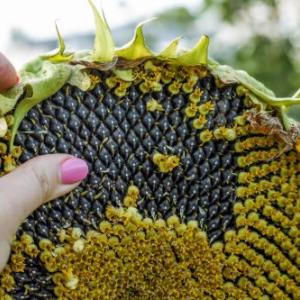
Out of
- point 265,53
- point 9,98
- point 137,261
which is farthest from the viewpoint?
point 265,53

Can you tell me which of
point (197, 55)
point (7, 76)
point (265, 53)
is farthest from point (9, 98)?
point (265, 53)

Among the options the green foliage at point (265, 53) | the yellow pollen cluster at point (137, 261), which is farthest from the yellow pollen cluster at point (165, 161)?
the green foliage at point (265, 53)

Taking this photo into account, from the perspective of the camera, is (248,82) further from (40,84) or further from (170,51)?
(40,84)

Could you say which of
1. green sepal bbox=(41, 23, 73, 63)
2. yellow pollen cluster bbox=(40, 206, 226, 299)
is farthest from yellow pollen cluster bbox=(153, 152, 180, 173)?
green sepal bbox=(41, 23, 73, 63)

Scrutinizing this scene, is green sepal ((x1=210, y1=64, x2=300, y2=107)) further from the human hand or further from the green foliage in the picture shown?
the green foliage

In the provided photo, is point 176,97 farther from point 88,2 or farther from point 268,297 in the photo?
point 268,297

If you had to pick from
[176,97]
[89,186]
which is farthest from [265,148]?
[89,186]
